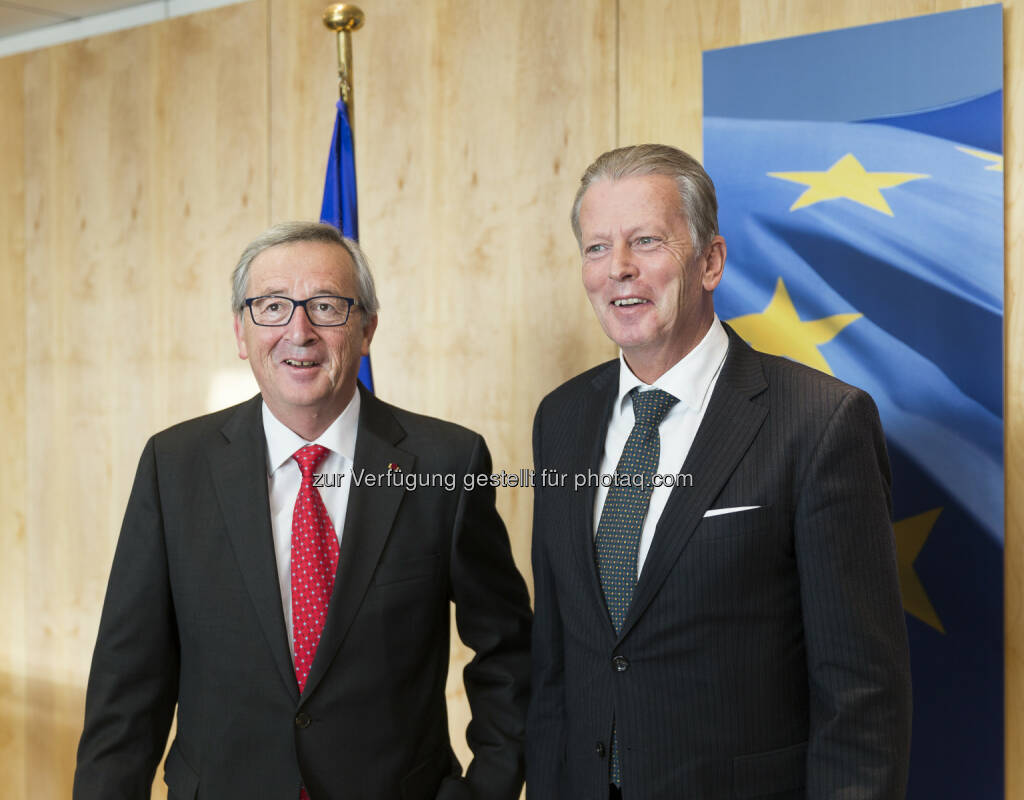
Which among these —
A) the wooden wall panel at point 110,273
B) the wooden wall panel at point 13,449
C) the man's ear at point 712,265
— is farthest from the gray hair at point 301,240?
the wooden wall panel at point 13,449

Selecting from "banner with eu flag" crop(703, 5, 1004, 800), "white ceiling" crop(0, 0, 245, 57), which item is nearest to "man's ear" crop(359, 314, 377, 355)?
"banner with eu flag" crop(703, 5, 1004, 800)

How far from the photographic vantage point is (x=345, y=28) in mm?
2814

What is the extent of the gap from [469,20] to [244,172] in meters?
1.01

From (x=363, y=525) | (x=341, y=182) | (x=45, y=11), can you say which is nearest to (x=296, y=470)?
(x=363, y=525)

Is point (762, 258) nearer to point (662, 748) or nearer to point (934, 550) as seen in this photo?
point (934, 550)

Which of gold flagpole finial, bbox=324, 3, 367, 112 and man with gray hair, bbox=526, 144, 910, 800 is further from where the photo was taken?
gold flagpole finial, bbox=324, 3, 367, 112

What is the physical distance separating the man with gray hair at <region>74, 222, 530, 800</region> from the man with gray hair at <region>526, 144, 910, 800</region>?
0.26 m

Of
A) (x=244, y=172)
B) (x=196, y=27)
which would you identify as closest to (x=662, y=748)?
(x=244, y=172)

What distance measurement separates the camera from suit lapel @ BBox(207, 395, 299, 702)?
1745 mm

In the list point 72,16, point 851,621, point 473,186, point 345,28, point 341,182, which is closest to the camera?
point 851,621

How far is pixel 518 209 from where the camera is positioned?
10.1ft

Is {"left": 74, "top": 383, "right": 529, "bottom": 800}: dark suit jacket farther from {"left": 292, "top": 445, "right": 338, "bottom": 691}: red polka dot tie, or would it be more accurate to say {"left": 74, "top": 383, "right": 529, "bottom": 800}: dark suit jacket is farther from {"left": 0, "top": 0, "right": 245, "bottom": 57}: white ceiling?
{"left": 0, "top": 0, "right": 245, "bottom": 57}: white ceiling

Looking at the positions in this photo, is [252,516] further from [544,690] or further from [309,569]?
[544,690]

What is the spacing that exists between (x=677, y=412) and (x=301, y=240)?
80 cm
